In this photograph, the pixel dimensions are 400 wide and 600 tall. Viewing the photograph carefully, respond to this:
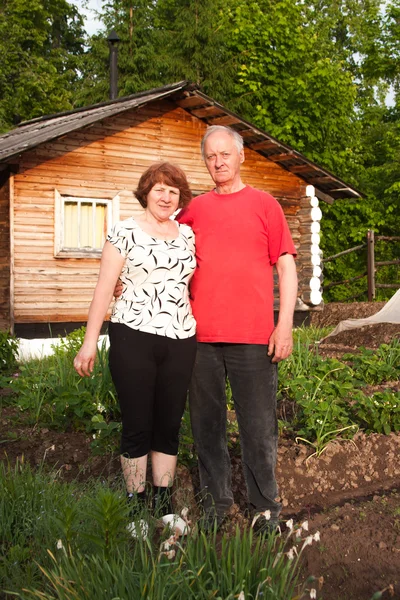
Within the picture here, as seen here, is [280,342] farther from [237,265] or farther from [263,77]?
[263,77]

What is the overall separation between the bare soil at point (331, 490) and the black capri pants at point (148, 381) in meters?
0.46

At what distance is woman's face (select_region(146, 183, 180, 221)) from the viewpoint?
→ 12.0 ft

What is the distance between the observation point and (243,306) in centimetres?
364

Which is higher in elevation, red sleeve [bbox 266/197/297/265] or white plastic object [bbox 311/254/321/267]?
white plastic object [bbox 311/254/321/267]

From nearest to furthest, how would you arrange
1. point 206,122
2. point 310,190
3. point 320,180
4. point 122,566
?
1. point 122,566
2. point 206,122
3. point 320,180
4. point 310,190

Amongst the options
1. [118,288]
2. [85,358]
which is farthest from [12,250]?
[85,358]

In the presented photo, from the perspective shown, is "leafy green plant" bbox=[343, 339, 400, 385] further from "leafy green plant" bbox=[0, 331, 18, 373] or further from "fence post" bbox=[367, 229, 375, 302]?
"fence post" bbox=[367, 229, 375, 302]

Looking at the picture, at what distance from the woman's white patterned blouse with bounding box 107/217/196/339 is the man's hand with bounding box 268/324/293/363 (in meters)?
0.42

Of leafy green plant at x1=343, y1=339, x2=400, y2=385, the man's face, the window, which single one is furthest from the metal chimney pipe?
the man's face

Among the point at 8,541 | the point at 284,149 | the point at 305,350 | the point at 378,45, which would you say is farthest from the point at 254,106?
the point at 8,541

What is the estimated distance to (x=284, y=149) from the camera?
44.9ft

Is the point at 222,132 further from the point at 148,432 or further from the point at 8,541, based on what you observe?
the point at 8,541

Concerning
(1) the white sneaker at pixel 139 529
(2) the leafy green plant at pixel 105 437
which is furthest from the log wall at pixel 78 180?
(1) the white sneaker at pixel 139 529

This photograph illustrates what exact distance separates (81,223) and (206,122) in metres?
3.06
